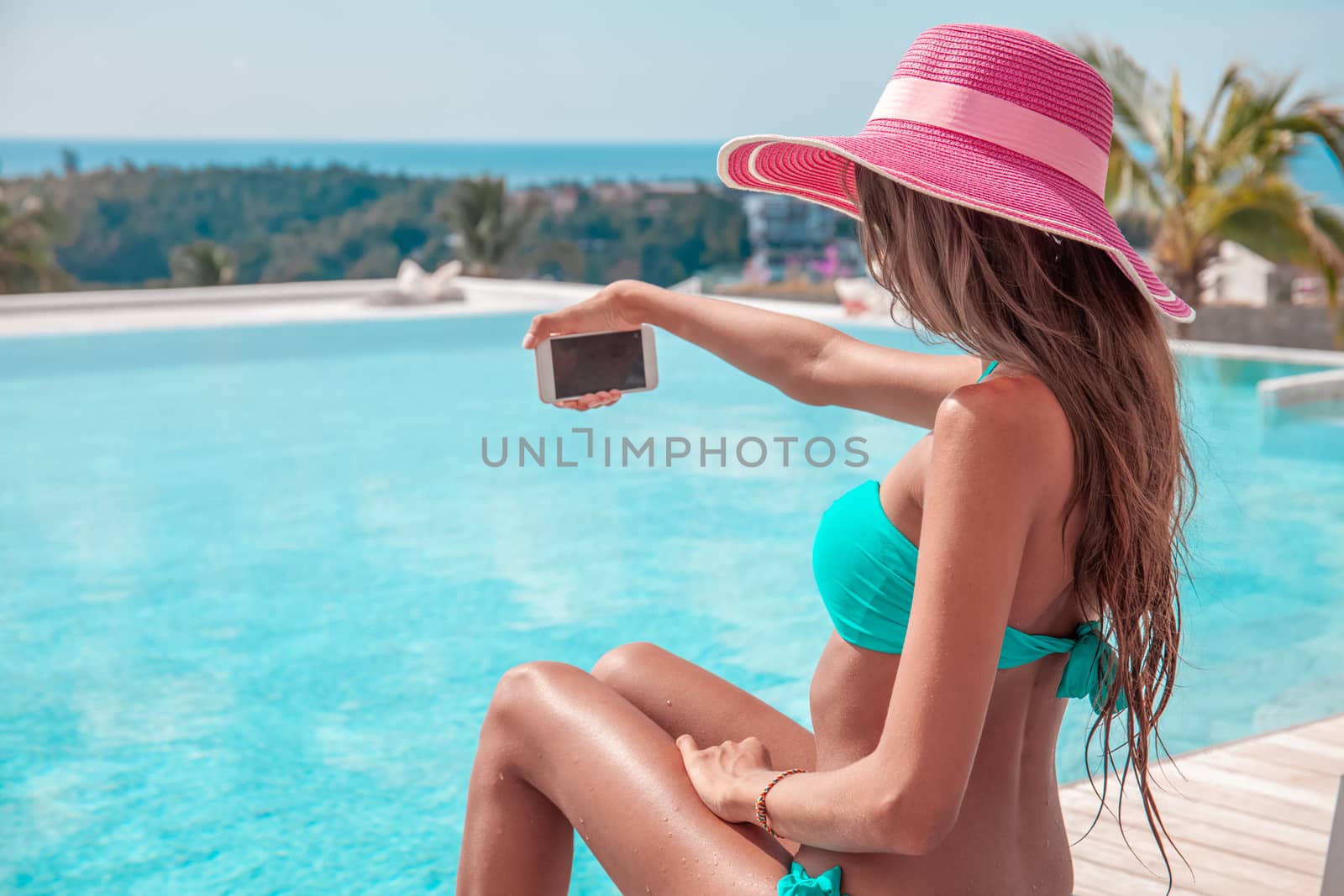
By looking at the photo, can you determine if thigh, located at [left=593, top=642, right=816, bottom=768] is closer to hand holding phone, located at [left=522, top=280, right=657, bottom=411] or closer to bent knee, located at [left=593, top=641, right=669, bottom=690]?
bent knee, located at [left=593, top=641, right=669, bottom=690]

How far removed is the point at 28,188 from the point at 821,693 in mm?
25064

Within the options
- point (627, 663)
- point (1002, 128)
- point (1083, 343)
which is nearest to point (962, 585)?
point (1083, 343)

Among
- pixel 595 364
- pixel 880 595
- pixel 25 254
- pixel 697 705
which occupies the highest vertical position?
pixel 595 364

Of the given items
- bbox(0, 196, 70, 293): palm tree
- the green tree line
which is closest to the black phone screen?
bbox(0, 196, 70, 293): palm tree

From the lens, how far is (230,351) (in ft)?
37.2

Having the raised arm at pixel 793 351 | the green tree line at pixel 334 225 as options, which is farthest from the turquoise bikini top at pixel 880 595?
the green tree line at pixel 334 225

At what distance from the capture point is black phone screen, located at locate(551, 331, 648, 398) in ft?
6.40

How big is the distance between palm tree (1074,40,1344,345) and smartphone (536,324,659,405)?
9.41 meters

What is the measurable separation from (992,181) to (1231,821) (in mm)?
1677

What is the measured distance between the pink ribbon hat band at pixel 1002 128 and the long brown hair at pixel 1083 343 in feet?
0.12

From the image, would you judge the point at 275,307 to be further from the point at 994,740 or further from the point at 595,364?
the point at 994,740

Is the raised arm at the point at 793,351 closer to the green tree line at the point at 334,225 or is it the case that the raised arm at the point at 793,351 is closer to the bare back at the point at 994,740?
the bare back at the point at 994,740

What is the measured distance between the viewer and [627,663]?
5.76 feet

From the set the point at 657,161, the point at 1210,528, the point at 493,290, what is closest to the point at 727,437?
the point at 1210,528
